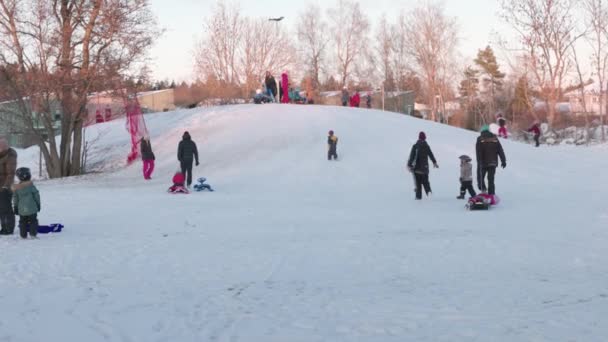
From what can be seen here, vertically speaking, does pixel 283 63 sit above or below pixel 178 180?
above

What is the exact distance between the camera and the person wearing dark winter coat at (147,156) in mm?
22047

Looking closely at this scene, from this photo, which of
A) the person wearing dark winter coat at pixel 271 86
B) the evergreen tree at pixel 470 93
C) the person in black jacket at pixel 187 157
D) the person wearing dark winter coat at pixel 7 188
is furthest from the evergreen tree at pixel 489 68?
the person wearing dark winter coat at pixel 7 188

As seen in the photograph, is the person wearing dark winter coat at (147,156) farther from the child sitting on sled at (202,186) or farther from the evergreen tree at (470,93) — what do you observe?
the evergreen tree at (470,93)

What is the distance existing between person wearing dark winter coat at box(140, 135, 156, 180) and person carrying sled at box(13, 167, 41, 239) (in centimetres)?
1175

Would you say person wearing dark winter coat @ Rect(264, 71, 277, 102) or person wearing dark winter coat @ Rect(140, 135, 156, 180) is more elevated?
person wearing dark winter coat @ Rect(264, 71, 277, 102)

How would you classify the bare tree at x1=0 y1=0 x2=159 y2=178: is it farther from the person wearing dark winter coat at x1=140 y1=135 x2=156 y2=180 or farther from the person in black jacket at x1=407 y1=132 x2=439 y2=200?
the person in black jacket at x1=407 y1=132 x2=439 y2=200

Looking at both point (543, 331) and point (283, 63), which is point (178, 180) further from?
point (283, 63)

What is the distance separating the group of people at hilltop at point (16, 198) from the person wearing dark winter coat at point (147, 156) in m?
11.1

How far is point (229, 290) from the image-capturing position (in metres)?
6.74

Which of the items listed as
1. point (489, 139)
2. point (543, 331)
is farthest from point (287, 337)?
point (489, 139)

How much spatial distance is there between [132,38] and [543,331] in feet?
75.1

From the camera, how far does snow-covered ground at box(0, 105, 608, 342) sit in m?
5.39

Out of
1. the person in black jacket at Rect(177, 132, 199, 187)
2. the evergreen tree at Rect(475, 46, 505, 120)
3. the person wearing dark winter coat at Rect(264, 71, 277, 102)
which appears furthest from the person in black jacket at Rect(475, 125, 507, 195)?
the evergreen tree at Rect(475, 46, 505, 120)

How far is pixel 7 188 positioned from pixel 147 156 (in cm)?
1165
